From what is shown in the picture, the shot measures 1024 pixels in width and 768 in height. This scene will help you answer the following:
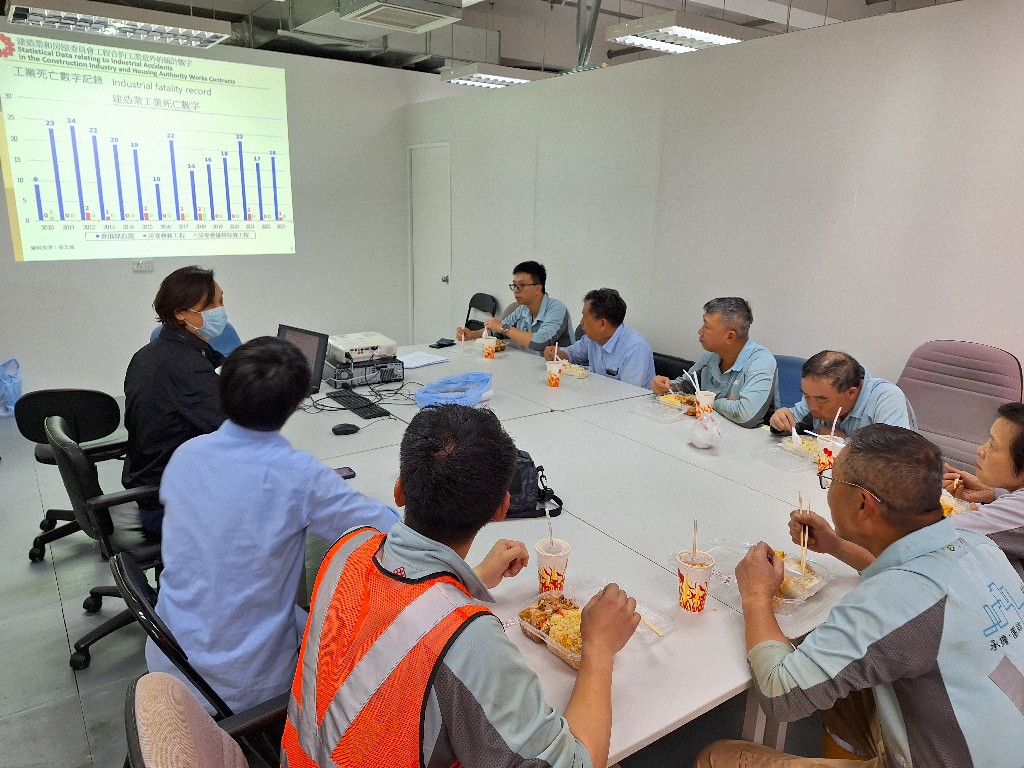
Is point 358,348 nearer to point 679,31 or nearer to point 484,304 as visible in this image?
point 679,31

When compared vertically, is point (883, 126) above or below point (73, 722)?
above

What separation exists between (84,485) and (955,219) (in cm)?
401

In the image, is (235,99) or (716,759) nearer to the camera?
(716,759)

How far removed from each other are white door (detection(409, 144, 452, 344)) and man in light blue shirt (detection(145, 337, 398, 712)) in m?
5.17

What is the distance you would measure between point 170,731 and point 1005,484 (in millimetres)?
2097

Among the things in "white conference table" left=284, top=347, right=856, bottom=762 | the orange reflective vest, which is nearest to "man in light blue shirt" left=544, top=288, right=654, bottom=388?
"white conference table" left=284, top=347, right=856, bottom=762

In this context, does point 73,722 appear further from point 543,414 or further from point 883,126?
point 883,126

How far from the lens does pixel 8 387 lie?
5016mm

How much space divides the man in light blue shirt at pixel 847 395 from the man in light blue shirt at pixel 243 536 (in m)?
1.84

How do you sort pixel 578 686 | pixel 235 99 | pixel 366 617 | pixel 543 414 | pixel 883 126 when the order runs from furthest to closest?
1. pixel 235 99
2. pixel 883 126
3. pixel 543 414
4. pixel 578 686
5. pixel 366 617

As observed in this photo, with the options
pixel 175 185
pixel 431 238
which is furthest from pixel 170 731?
pixel 431 238

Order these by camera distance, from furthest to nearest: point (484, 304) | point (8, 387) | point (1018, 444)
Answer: point (484, 304) < point (8, 387) < point (1018, 444)

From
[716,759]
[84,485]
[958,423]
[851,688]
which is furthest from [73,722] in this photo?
[958,423]

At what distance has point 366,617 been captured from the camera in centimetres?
103
